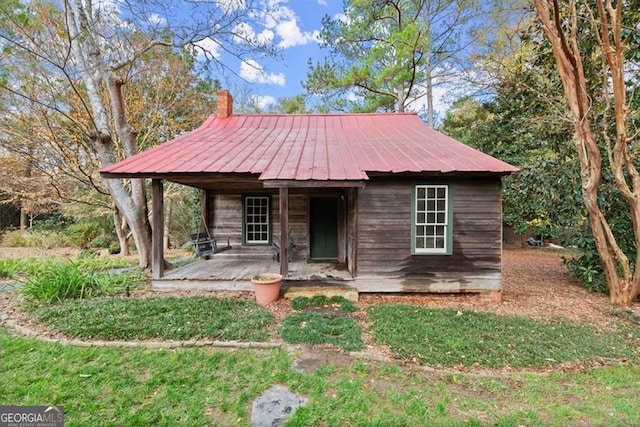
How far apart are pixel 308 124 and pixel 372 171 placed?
15.9 ft

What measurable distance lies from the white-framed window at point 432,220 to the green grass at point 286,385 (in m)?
3.21

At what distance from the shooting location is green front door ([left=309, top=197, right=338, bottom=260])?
9234 millimetres

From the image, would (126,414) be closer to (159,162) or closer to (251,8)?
(159,162)

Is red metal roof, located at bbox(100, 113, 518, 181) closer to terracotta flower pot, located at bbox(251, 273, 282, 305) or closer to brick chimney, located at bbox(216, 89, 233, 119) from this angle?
brick chimney, located at bbox(216, 89, 233, 119)

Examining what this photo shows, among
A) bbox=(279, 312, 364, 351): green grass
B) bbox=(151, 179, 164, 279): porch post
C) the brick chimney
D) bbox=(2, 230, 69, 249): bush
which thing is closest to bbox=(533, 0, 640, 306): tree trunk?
bbox=(279, 312, 364, 351): green grass

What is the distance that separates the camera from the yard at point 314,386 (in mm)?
2811

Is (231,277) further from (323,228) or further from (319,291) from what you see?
(323,228)

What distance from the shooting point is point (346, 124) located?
10172 mm

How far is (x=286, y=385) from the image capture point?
10.7ft

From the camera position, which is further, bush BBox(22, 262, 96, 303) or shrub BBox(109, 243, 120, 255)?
shrub BBox(109, 243, 120, 255)

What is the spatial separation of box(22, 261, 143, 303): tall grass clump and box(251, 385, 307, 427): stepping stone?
16.1 feet

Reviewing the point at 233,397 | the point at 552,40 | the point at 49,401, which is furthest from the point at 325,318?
the point at 552,40

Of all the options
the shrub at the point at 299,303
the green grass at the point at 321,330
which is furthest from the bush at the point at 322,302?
the green grass at the point at 321,330

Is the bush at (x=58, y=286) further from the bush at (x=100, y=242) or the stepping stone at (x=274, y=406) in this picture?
the bush at (x=100, y=242)
